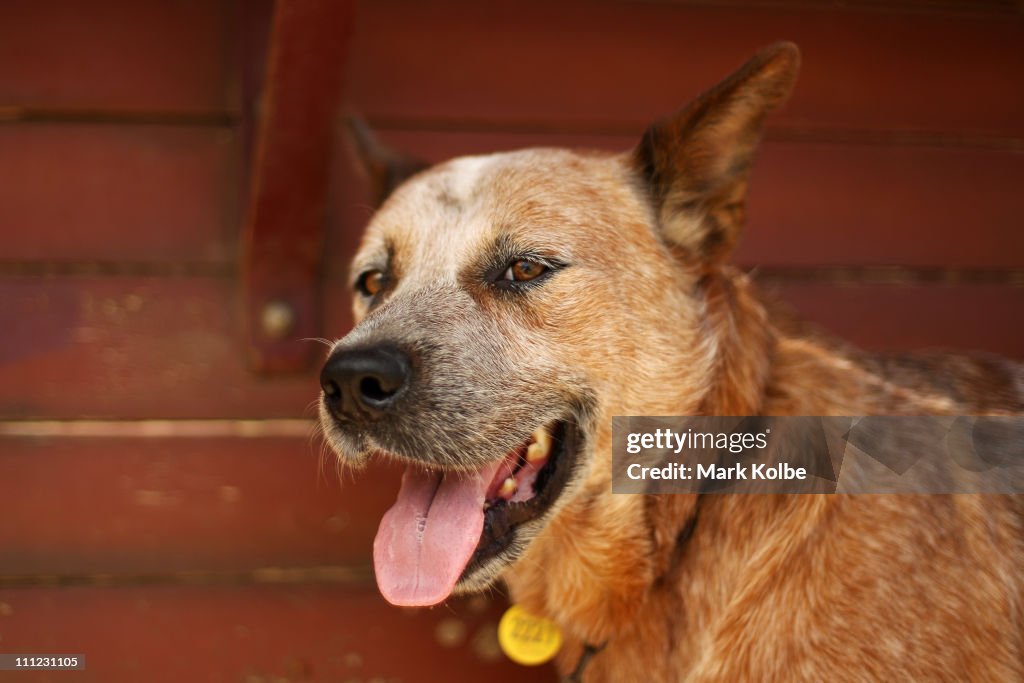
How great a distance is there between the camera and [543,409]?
1.65 m

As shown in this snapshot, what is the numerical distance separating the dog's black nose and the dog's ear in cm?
74

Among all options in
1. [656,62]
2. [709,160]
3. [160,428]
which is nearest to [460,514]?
[709,160]

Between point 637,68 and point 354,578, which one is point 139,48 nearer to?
point 637,68

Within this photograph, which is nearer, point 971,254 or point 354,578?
point 354,578

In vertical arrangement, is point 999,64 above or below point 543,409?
above

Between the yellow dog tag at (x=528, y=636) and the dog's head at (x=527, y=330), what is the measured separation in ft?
1.06

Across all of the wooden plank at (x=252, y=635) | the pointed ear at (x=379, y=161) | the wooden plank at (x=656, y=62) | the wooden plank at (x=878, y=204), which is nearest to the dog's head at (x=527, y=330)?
the pointed ear at (x=379, y=161)

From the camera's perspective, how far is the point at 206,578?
2.39 meters

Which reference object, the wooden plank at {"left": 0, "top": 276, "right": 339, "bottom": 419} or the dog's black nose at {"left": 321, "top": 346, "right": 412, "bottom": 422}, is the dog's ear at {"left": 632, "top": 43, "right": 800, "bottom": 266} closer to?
the dog's black nose at {"left": 321, "top": 346, "right": 412, "bottom": 422}

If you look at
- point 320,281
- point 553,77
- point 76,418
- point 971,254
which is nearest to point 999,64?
point 971,254

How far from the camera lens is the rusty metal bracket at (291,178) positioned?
195 cm

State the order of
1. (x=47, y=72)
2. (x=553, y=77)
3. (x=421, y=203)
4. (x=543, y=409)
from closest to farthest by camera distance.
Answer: (x=543, y=409) → (x=421, y=203) → (x=47, y=72) → (x=553, y=77)

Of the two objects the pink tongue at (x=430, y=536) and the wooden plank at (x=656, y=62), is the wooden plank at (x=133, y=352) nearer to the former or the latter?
the wooden plank at (x=656, y=62)

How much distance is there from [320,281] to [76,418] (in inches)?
31.3
